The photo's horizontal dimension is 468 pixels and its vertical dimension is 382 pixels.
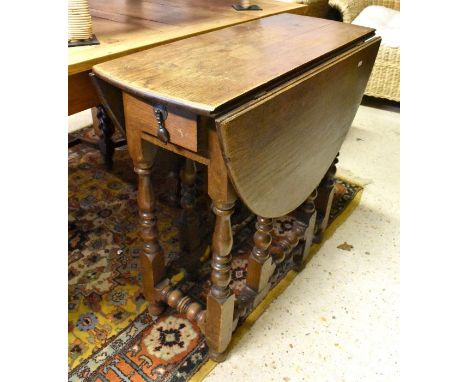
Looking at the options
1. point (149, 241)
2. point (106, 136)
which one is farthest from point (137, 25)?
point (106, 136)

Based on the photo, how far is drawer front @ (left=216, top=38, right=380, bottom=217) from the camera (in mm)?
857

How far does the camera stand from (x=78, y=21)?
104 cm

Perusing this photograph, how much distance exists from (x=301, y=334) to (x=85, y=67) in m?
1.01

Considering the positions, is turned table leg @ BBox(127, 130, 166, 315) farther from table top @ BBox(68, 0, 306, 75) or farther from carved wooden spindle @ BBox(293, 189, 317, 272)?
carved wooden spindle @ BBox(293, 189, 317, 272)

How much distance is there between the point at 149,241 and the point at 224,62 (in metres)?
0.55

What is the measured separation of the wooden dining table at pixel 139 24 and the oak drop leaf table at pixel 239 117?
7cm

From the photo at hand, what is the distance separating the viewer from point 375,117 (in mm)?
2965

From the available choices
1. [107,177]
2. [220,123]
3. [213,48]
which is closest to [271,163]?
[220,123]

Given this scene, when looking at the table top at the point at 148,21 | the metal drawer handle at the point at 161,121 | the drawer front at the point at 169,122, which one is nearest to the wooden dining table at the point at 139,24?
the table top at the point at 148,21

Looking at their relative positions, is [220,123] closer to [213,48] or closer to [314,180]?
[213,48]

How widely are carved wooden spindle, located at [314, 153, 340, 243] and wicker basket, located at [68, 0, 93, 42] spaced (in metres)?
0.96

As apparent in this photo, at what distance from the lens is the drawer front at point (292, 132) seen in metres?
0.86

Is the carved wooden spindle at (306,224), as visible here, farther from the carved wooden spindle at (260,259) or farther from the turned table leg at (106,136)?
the turned table leg at (106,136)

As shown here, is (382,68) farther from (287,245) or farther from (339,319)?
(339,319)
